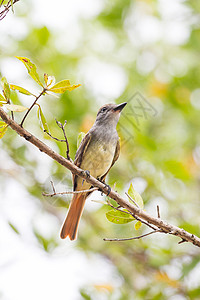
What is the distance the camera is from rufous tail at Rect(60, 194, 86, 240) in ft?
11.6

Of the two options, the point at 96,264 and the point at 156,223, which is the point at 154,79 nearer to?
the point at 96,264

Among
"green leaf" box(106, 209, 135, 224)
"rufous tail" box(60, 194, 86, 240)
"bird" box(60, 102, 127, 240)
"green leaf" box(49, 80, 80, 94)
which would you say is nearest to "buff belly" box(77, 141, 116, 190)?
"bird" box(60, 102, 127, 240)

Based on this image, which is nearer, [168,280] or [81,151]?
[81,151]

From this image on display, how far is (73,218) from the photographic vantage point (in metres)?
3.66

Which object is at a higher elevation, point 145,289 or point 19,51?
point 19,51

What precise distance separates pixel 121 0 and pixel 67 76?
1.33m

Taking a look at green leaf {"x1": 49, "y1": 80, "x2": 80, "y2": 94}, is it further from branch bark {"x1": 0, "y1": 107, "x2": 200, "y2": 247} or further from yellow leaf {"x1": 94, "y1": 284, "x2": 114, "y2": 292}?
yellow leaf {"x1": 94, "y1": 284, "x2": 114, "y2": 292}

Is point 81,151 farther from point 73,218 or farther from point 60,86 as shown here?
point 60,86

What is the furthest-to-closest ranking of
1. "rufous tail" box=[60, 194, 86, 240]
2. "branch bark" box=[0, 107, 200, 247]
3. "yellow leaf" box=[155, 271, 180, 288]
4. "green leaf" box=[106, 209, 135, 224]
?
1. "yellow leaf" box=[155, 271, 180, 288]
2. "rufous tail" box=[60, 194, 86, 240]
3. "green leaf" box=[106, 209, 135, 224]
4. "branch bark" box=[0, 107, 200, 247]

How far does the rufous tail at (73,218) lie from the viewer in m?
3.54

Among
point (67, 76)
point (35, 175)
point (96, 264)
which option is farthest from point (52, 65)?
point (96, 264)

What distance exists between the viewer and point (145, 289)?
Result: 165 inches

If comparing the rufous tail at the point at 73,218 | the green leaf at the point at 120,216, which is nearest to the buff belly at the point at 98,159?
the rufous tail at the point at 73,218

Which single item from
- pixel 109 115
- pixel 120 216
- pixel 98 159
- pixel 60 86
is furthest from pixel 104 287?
pixel 60 86
